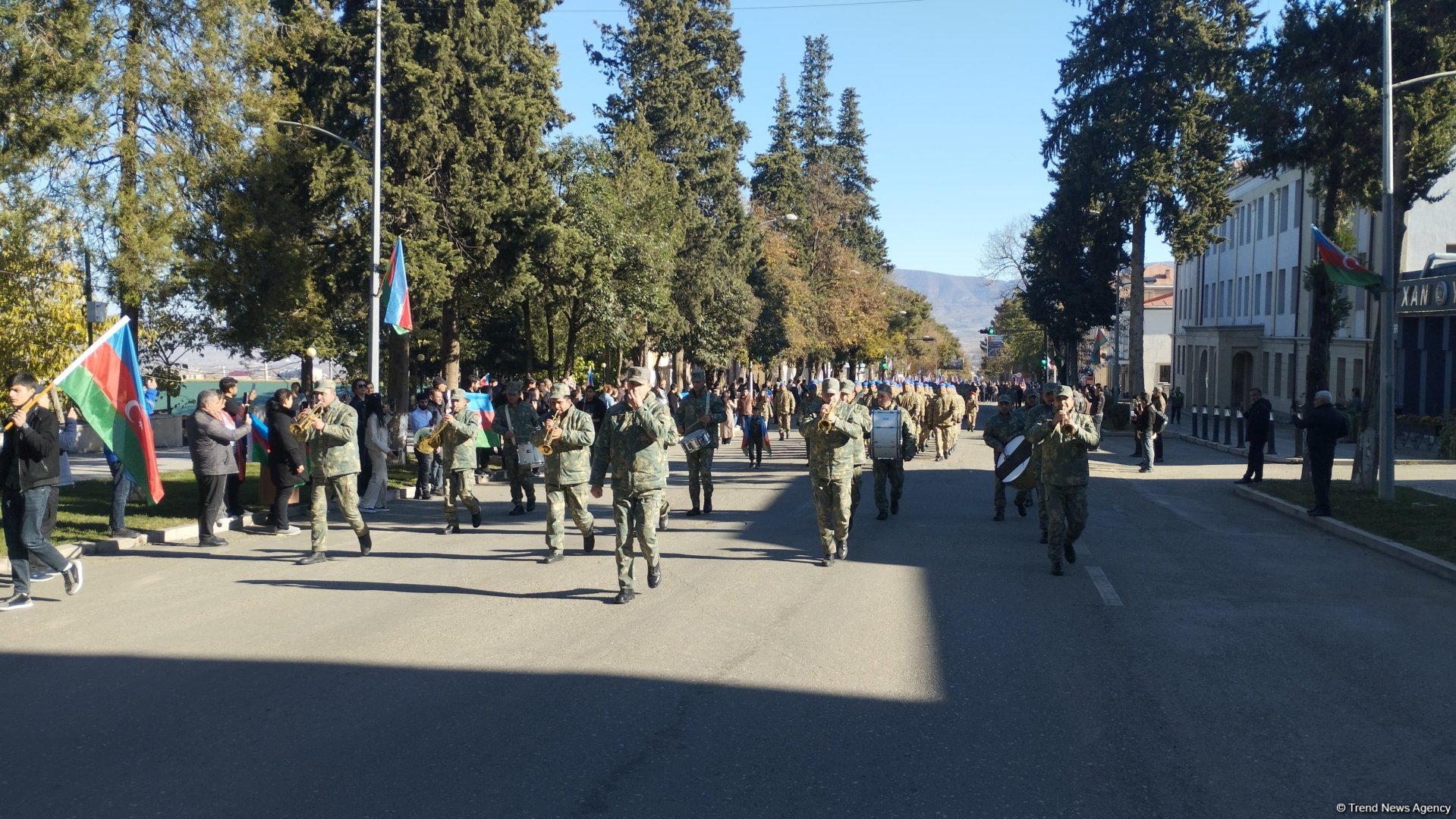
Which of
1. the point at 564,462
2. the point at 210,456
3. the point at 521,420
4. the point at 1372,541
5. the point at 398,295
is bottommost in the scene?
the point at 1372,541

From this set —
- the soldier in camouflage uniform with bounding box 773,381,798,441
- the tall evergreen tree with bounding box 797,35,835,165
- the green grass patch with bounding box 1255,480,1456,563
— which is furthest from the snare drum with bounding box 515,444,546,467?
the tall evergreen tree with bounding box 797,35,835,165

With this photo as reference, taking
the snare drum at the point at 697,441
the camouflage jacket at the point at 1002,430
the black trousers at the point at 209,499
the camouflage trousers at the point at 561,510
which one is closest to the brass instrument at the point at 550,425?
the camouflage trousers at the point at 561,510

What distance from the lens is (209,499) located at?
1373 cm

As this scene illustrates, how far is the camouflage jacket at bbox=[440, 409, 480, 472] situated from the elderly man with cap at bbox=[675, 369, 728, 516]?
293 centimetres

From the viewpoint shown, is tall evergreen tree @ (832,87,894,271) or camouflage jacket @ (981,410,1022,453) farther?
tall evergreen tree @ (832,87,894,271)

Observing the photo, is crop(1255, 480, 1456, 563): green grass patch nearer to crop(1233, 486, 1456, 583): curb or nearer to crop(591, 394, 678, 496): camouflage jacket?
crop(1233, 486, 1456, 583): curb

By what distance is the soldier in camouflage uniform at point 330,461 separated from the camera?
12047mm

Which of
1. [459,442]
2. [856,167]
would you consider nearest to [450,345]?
[459,442]

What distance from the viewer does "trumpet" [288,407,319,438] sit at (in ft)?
39.3

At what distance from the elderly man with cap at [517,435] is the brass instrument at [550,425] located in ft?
13.1

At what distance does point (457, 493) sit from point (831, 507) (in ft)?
15.7

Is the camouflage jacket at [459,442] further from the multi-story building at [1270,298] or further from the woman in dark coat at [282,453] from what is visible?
the multi-story building at [1270,298]

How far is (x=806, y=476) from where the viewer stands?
23.0m

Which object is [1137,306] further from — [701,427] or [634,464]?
[634,464]
